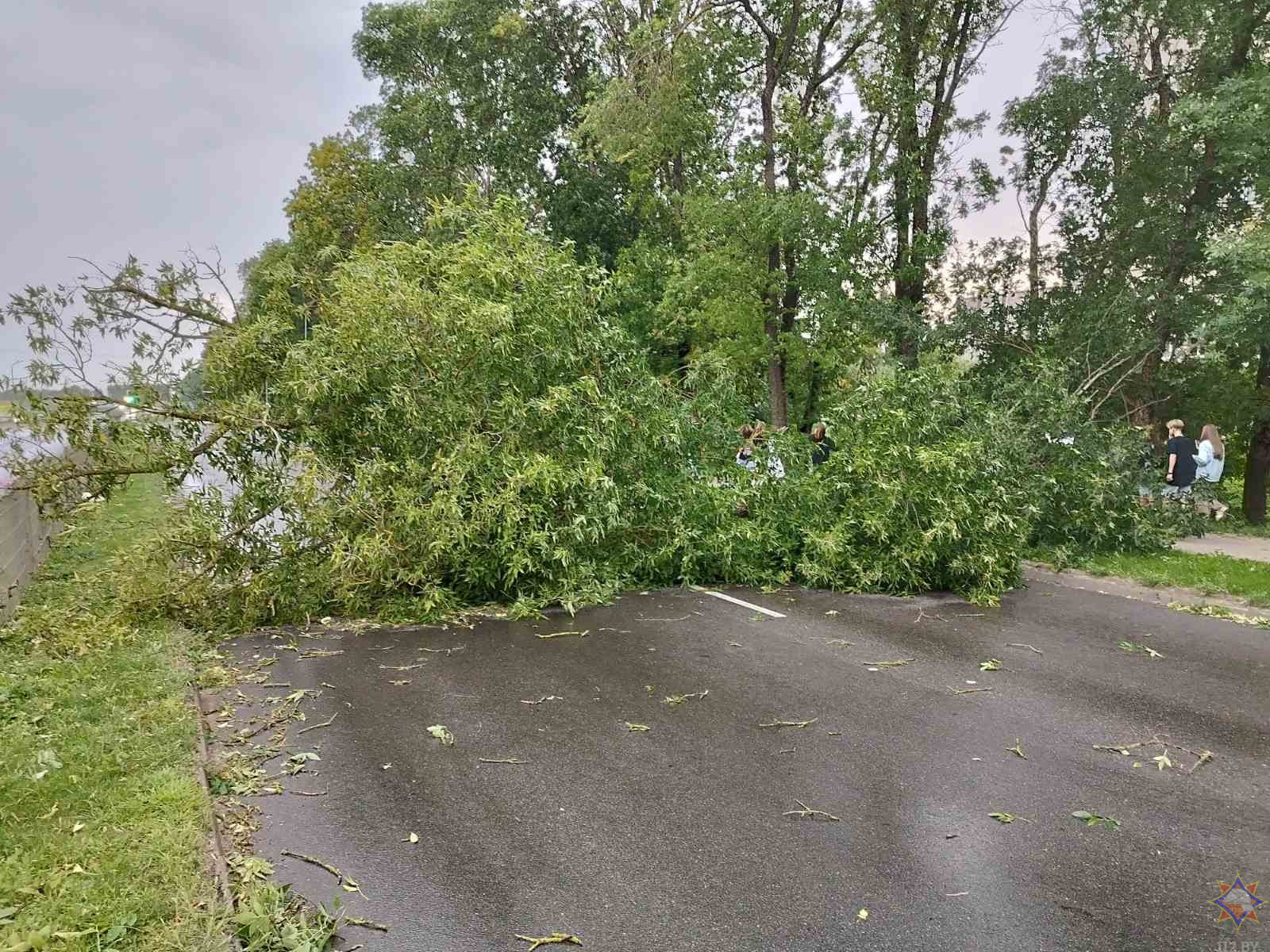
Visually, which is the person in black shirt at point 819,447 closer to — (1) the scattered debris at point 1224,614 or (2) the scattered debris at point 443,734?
(1) the scattered debris at point 1224,614

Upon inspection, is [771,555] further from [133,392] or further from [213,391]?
[133,392]

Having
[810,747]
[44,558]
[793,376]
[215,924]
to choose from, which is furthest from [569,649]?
[793,376]

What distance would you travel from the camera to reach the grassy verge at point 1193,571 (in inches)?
332

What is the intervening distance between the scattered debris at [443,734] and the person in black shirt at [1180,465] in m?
11.1

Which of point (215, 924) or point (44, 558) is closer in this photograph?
point (215, 924)

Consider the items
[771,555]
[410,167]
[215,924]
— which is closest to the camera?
[215,924]

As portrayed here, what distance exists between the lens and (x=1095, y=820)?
4.00 meters

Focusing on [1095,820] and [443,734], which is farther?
[443,734]

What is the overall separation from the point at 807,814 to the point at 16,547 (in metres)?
7.75

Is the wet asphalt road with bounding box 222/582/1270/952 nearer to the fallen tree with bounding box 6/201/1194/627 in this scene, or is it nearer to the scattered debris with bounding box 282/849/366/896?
the scattered debris with bounding box 282/849/366/896

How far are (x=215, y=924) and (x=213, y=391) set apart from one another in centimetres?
601

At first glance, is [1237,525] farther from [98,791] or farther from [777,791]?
[98,791]

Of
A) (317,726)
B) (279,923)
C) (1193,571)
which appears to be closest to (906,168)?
(1193,571)

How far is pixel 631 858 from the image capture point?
369cm
